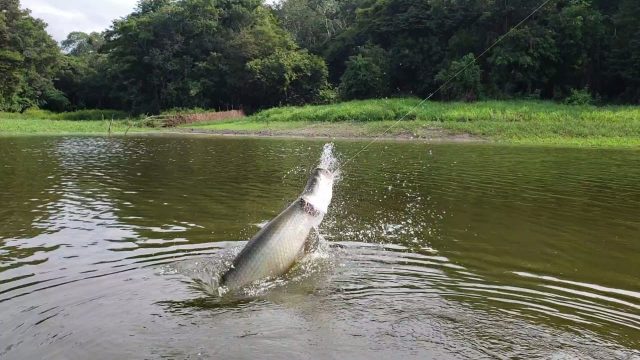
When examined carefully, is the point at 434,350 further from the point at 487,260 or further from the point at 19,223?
the point at 19,223

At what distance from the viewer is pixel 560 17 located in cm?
5084

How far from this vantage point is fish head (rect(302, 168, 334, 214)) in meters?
7.63

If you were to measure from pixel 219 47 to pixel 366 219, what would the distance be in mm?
61624

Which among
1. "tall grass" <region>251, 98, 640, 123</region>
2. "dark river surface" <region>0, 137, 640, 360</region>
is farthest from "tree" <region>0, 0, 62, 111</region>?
"dark river surface" <region>0, 137, 640, 360</region>

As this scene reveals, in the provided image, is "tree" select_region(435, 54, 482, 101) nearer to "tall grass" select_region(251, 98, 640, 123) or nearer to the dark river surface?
"tall grass" select_region(251, 98, 640, 123)

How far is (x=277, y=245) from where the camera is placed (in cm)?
723

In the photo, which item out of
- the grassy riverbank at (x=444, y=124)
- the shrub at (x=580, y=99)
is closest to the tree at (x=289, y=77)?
the grassy riverbank at (x=444, y=124)

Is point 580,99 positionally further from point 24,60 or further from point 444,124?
point 24,60

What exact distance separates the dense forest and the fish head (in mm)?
43858

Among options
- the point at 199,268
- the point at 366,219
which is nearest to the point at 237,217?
the point at 366,219

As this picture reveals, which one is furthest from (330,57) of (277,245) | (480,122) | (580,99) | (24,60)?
(277,245)

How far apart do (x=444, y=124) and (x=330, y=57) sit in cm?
3903

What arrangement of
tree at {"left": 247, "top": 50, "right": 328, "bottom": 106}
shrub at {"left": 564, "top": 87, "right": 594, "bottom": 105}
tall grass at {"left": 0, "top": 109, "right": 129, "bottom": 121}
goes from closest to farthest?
shrub at {"left": 564, "top": 87, "right": 594, "bottom": 105}
tree at {"left": 247, "top": 50, "right": 328, "bottom": 106}
tall grass at {"left": 0, "top": 109, "right": 129, "bottom": 121}

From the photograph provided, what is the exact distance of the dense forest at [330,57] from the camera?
171ft
